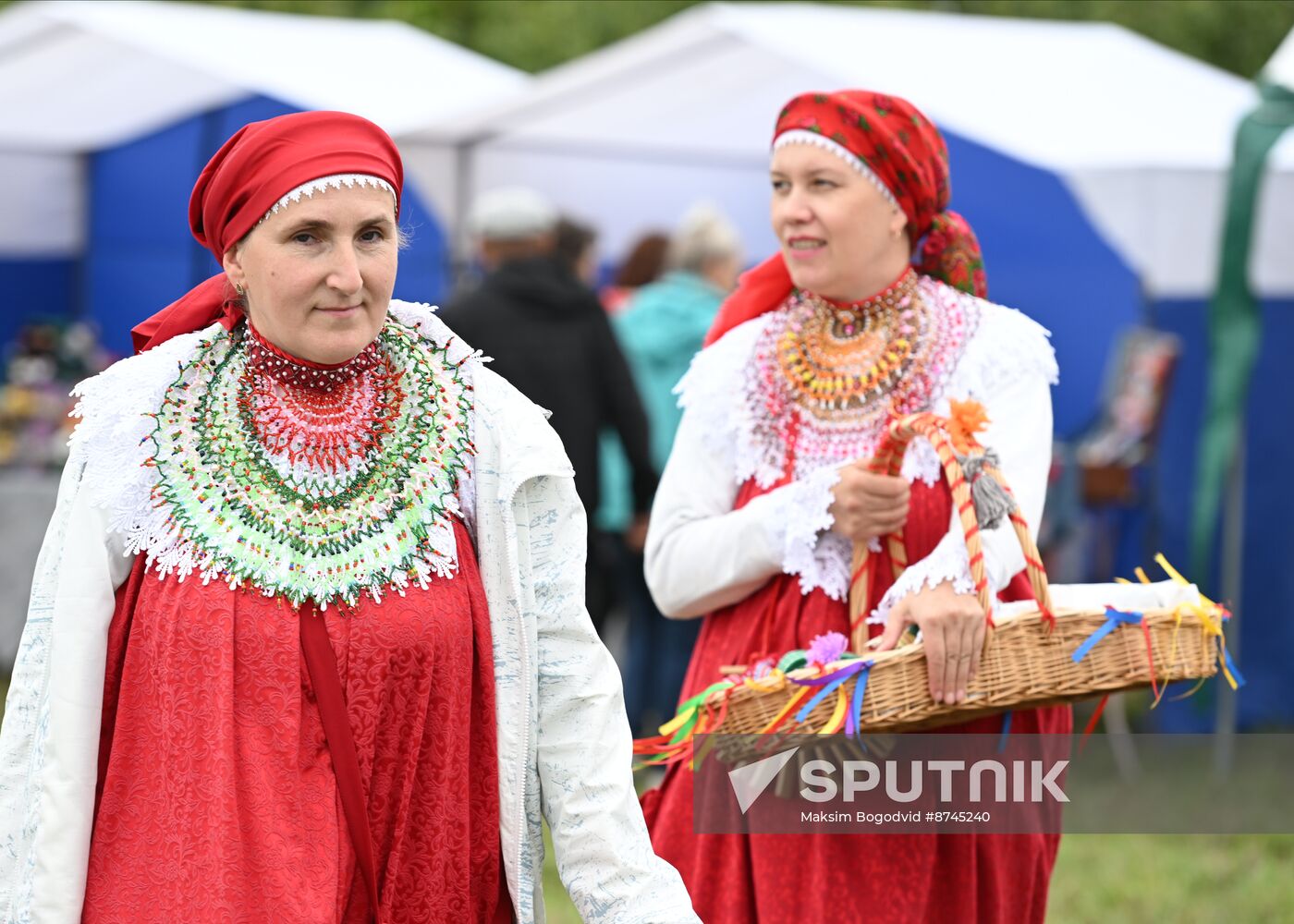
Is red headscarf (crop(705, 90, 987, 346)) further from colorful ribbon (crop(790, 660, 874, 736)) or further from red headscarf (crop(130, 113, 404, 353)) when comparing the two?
red headscarf (crop(130, 113, 404, 353))

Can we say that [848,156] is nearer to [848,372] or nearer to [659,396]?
[848,372]

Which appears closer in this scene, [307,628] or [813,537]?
[307,628]

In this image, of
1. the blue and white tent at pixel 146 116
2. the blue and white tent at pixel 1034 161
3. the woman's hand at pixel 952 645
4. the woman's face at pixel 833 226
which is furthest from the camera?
the blue and white tent at pixel 146 116

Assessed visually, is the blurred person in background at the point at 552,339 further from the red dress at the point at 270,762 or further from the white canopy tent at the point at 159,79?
the red dress at the point at 270,762

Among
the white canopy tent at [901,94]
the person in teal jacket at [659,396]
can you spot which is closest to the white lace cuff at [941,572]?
the person in teal jacket at [659,396]

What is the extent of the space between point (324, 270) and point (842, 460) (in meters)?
1.25

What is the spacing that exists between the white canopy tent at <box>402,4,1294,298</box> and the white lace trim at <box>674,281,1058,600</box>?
4054 mm

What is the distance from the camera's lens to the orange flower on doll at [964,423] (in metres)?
2.99

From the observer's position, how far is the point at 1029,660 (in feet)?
9.65

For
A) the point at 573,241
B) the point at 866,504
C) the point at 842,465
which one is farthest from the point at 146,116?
the point at 866,504

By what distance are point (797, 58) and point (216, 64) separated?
2953mm

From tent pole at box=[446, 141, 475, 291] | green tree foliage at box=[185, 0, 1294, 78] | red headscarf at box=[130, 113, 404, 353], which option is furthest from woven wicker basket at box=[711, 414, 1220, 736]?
green tree foliage at box=[185, 0, 1294, 78]

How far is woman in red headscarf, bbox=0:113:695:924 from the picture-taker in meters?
2.29

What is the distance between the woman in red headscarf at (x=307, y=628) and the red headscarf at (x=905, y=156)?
1034mm
